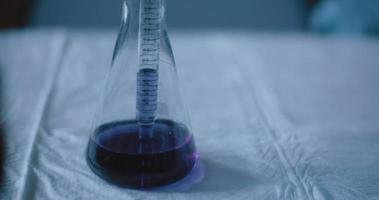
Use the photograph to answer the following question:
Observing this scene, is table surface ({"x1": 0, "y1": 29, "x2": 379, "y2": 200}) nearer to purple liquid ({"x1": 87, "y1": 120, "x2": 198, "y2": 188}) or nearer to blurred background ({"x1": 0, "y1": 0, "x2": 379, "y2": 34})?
purple liquid ({"x1": 87, "y1": 120, "x2": 198, "y2": 188})

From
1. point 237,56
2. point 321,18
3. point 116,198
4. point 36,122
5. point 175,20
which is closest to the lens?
point 116,198

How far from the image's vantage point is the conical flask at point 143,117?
1.37 ft

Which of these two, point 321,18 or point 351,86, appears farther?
point 321,18

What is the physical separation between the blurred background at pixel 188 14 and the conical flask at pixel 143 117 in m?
1.15

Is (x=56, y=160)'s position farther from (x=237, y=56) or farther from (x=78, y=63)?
(x=237, y=56)

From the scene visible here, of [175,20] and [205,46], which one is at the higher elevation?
[205,46]

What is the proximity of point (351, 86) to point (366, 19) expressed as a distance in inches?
24.4

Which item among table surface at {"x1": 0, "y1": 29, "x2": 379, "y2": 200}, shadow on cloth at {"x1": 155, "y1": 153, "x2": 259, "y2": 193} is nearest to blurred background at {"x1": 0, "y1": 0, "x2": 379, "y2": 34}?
table surface at {"x1": 0, "y1": 29, "x2": 379, "y2": 200}

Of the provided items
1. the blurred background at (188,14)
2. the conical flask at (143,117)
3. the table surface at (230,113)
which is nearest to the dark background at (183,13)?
the blurred background at (188,14)

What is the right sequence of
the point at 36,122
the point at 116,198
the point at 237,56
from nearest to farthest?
the point at 116,198 → the point at 36,122 → the point at 237,56

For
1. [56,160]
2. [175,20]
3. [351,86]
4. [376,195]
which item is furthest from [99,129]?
[175,20]

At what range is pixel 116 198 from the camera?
1.35 feet

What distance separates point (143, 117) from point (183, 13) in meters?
1.35

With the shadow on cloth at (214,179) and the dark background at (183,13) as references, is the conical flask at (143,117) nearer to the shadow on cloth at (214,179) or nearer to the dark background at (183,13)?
the shadow on cloth at (214,179)
